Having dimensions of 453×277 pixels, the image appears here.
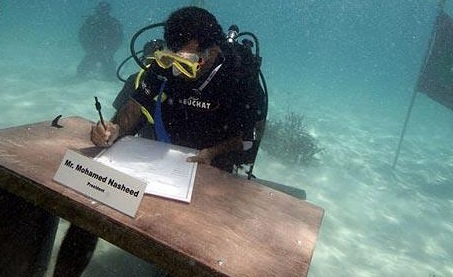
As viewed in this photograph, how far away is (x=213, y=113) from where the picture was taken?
3674 mm

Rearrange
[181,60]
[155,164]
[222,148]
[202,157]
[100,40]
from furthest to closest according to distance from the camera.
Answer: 1. [100,40]
2. [222,148]
3. [202,157]
4. [181,60]
5. [155,164]

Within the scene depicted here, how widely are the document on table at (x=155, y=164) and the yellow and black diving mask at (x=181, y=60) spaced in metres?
0.64

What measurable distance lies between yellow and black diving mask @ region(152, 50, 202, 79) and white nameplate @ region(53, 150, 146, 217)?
1.03m

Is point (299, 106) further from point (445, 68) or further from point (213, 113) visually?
point (213, 113)

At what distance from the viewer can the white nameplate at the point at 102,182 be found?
1.96 m

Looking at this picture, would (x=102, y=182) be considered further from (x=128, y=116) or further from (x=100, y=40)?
(x=100, y=40)

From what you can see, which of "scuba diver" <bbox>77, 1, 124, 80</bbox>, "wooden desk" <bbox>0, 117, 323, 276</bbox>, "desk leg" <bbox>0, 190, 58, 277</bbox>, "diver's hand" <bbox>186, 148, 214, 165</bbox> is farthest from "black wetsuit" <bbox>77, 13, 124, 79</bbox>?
"wooden desk" <bbox>0, 117, 323, 276</bbox>

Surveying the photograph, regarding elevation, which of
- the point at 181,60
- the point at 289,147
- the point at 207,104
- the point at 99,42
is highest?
the point at 181,60

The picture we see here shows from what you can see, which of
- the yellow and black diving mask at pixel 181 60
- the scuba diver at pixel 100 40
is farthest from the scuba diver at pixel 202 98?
the scuba diver at pixel 100 40

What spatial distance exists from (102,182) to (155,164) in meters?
0.59

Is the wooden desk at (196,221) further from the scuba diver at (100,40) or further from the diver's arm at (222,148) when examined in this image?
the scuba diver at (100,40)

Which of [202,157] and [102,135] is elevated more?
[102,135]

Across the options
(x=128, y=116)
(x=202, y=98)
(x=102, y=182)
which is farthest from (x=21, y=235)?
(x=202, y=98)

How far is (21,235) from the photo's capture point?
2.63 m
